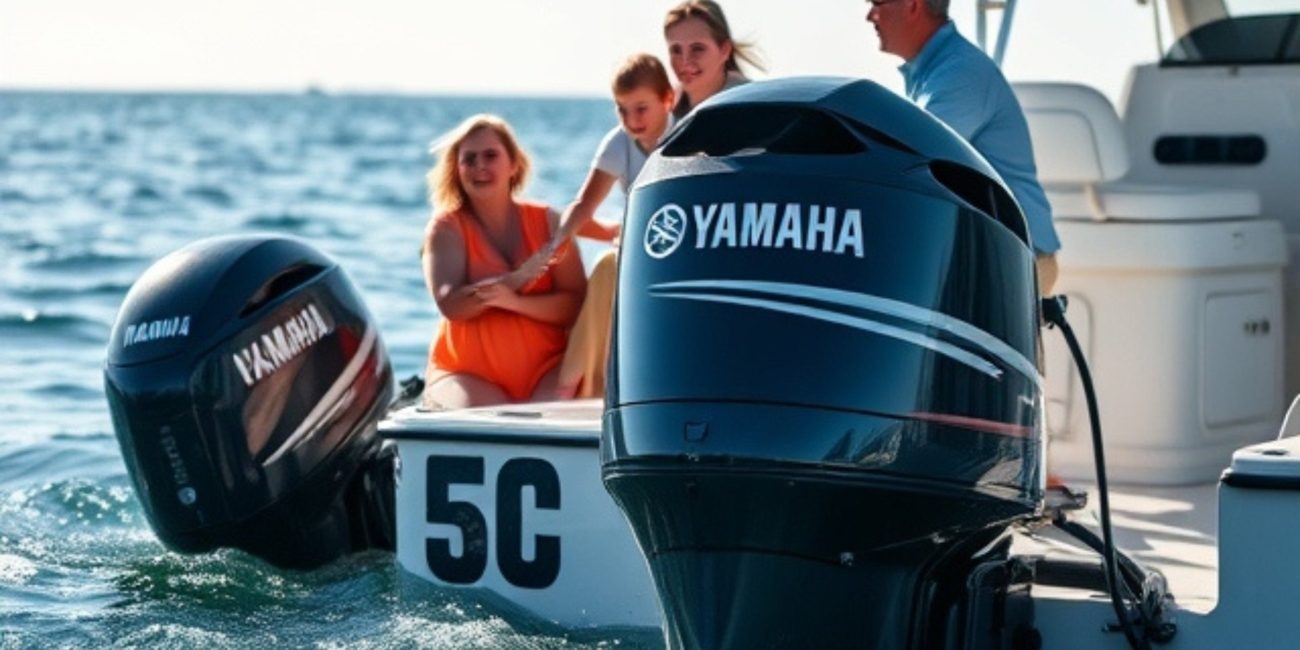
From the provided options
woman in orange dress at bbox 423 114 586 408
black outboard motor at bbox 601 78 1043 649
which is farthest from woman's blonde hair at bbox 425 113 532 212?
black outboard motor at bbox 601 78 1043 649

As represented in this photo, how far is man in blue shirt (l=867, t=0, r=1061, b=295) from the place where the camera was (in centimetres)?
483

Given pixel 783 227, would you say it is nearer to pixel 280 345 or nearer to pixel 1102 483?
pixel 1102 483

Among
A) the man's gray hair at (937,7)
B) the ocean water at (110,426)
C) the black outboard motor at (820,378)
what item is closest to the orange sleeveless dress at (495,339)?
the ocean water at (110,426)

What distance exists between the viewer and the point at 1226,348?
5.82 m

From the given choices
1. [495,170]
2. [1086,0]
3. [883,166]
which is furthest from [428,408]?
[1086,0]

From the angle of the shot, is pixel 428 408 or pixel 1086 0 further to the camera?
pixel 1086 0

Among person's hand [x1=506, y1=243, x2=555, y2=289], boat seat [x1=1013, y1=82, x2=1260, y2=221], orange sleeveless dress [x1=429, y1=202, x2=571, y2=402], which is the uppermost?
boat seat [x1=1013, y1=82, x2=1260, y2=221]

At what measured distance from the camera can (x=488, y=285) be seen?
5699 mm

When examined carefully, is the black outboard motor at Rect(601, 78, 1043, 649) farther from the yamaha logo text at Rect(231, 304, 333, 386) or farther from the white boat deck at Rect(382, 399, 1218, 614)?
the yamaha logo text at Rect(231, 304, 333, 386)

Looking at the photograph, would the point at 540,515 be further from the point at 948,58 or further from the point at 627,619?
the point at 948,58

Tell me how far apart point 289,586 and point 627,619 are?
3.51 ft

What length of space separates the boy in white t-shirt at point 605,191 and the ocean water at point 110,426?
0.65m

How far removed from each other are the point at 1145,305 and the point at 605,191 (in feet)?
4.38

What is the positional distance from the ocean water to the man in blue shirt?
1.18 meters
